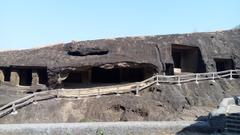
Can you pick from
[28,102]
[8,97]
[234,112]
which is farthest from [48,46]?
[234,112]

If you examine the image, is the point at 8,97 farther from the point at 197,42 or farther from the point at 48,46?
the point at 197,42

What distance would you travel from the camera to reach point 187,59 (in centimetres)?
3212

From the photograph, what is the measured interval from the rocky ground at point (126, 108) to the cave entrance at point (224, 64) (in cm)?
624

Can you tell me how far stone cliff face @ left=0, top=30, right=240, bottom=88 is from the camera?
27.8 meters

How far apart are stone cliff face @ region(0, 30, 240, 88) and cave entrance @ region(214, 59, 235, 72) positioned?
500mm

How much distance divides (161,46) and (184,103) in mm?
6217

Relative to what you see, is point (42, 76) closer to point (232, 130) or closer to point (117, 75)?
point (117, 75)

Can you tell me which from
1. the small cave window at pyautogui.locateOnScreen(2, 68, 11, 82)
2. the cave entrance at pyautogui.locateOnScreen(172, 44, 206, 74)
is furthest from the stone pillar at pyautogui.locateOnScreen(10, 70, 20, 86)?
the cave entrance at pyautogui.locateOnScreen(172, 44, 206, 74)

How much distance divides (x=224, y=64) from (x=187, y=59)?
307 cm

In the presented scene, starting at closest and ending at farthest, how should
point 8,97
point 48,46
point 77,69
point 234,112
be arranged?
1. point 234,112
2. point 8,97
3. point 77,69
4. point 48,46

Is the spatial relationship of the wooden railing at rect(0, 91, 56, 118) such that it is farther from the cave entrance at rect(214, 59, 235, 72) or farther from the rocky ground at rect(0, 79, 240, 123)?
the cave entrance at rect(214, 59, 235, 72)

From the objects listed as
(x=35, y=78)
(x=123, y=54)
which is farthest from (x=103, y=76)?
(x=35, y=78)

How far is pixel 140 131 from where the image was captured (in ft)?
44.7

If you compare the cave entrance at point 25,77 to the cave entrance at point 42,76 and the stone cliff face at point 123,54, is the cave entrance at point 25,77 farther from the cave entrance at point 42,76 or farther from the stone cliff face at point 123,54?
the cave entrance at point 42,76
